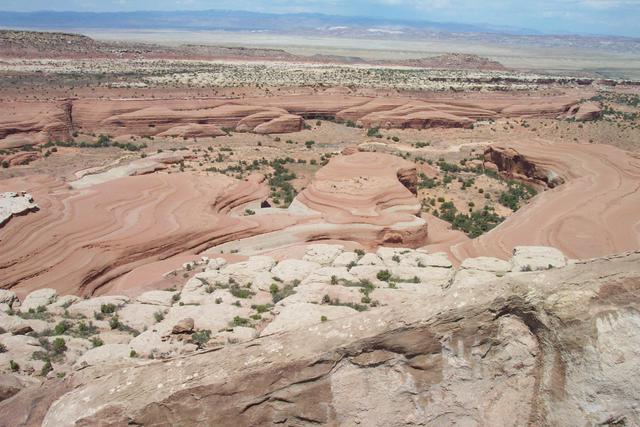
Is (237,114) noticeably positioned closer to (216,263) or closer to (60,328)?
(216,263)

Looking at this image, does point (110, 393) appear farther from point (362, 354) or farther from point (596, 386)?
point (596, 386)

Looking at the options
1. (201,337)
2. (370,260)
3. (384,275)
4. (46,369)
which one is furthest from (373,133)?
(46,369)

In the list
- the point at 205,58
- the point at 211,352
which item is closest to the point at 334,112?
the point at 211,352

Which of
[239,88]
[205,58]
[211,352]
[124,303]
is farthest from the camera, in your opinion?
[205,58]

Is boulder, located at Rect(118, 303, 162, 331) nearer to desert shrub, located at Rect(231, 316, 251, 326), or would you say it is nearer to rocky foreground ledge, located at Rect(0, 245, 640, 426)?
desert shrub, located at Rect(231, 316, 251, 326)

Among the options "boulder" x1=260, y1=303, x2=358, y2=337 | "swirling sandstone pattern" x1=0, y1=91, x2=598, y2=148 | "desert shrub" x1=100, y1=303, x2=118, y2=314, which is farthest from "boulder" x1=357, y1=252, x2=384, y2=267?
"swirling sandstone pattern" x1=0, y1=91, x2=598, y2=148

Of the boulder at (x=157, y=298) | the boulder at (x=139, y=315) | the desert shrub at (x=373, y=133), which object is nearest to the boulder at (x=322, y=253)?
the boulder at (x=157, y=298)
